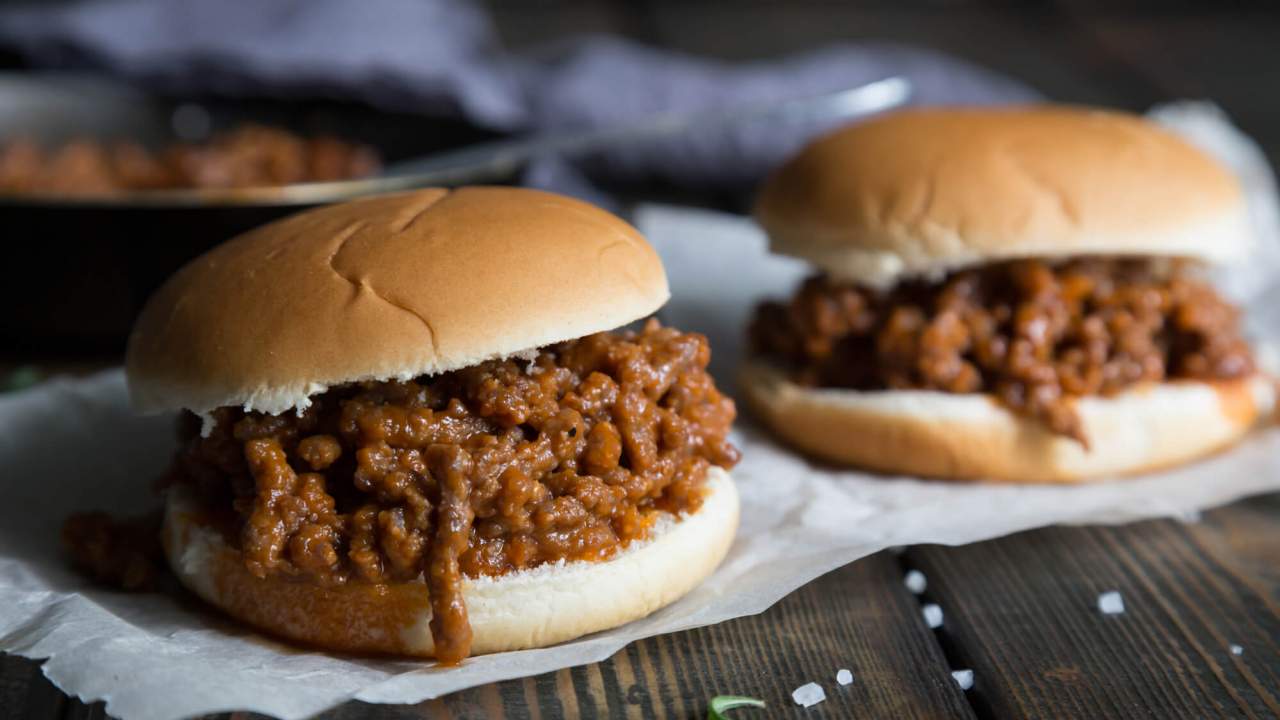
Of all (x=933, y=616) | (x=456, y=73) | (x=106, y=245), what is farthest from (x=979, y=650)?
(x=456, y=73)

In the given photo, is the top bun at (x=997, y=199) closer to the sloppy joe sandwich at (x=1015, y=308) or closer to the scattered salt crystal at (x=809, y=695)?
the sloppy joe sandwich at (x=1015, y=308)

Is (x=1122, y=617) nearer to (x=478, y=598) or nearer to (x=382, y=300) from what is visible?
(x=478, y=598)

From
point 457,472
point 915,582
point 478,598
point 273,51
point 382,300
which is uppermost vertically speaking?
point 273,51

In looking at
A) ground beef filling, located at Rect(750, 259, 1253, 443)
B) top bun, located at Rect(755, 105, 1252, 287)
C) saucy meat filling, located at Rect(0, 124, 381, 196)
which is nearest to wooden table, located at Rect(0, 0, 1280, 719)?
ground beef filling, located at Rect(750, 259, 1253, 443)

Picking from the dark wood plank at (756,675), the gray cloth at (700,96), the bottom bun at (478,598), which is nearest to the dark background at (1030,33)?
the gray cloth at (700,96)

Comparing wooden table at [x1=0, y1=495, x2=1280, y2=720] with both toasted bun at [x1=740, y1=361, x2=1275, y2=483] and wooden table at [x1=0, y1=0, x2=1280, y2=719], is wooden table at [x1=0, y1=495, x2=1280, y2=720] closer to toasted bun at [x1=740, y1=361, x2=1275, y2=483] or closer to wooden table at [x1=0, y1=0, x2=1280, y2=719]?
wooden table at [x1=0, y1=0, x2=1280, y2=719]

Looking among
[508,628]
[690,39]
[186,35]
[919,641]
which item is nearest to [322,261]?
[508,628]
